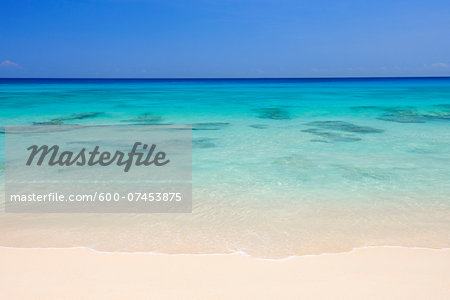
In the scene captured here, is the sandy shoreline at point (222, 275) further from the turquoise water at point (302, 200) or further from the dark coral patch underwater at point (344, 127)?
the dark coral patch underwater at point (344, 127)

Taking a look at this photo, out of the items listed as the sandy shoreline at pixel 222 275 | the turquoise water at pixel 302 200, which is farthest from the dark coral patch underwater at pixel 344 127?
the sandy shoreline at pixel 222 275

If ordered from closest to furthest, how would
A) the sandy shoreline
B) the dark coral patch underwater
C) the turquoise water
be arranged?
→ the sandy shoreline < the turquoise water < the dark coral patch underwater

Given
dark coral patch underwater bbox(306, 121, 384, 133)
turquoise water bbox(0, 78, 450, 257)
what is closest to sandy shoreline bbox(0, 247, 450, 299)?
turquoise water bbox(0, 78, 450, 257)

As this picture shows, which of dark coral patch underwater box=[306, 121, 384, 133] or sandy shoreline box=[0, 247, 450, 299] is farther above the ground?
dark coral patch underwater box=[306, 121, 384, 133]

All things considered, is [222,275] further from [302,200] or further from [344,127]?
[344,127]

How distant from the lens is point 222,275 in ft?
10.5

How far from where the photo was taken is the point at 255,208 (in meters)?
5.06

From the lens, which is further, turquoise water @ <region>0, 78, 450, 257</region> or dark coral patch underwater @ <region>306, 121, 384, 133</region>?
dark coral patch underwater @ <region>306, 121, 384, 133</region>

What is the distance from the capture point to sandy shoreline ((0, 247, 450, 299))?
9.39ft

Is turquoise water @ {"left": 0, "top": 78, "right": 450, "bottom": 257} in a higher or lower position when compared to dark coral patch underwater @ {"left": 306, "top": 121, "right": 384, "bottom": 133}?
lower

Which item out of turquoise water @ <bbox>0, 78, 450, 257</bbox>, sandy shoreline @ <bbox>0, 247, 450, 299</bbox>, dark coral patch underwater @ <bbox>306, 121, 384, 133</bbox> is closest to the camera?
sandy shoreline @ <bbox>0, 247, 450, 299</bbox>

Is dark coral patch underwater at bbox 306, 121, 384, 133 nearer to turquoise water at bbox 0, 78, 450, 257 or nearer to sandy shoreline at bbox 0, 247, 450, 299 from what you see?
turquoise water at bbox 0, 78, 450, 257

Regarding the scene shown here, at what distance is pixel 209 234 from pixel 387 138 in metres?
8.55

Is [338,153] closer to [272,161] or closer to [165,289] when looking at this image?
[272,161]
